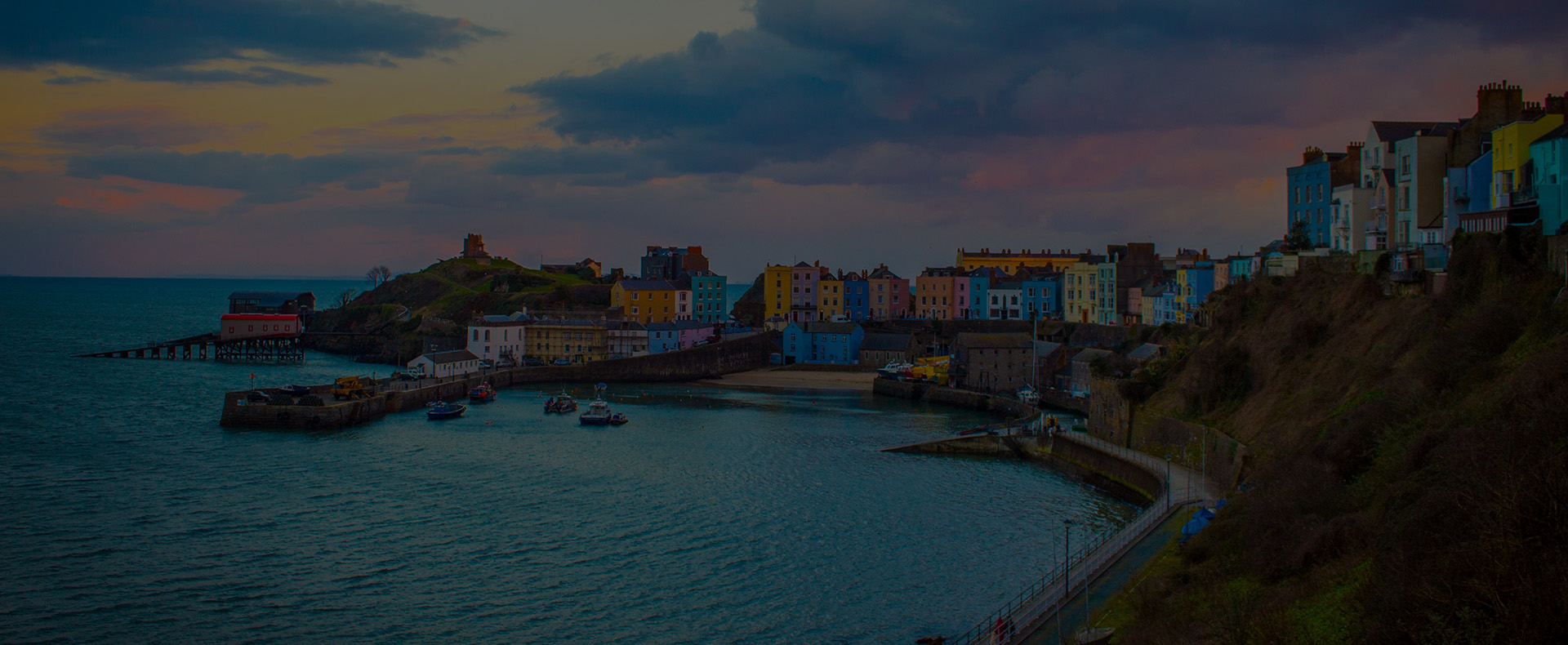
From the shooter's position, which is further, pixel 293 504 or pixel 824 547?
pixel 293 504

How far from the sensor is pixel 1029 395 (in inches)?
2319

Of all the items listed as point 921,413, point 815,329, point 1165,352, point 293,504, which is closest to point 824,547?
point 293,504

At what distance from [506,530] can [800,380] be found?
45598 mm

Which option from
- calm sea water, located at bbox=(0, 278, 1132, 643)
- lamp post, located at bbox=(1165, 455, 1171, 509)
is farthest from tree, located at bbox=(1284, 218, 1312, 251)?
calm sea water, located at bbox=(0, 278, 1132, 643)

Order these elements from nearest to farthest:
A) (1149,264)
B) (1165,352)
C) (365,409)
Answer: (1165,352) < (365,409) < (1149,264)

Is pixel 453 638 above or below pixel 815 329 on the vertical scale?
below

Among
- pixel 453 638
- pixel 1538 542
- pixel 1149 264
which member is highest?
pixel 1149 264

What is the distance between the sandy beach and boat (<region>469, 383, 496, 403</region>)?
17.4 meters

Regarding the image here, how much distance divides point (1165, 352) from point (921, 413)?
1504cm

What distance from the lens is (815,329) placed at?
83.4 metres

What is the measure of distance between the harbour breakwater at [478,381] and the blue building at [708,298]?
1645 cm

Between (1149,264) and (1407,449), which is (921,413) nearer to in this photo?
(1149,264)

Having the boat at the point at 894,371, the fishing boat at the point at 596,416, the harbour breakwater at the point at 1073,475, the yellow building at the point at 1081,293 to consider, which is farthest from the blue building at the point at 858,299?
the fishing boat at the point at 596,416

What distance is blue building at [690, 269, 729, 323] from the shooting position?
332ft
